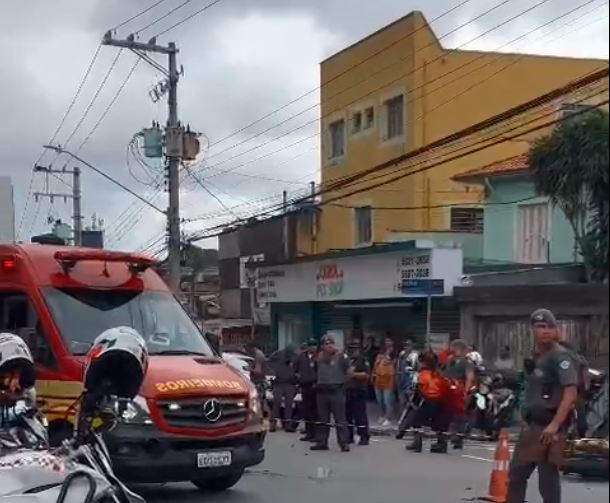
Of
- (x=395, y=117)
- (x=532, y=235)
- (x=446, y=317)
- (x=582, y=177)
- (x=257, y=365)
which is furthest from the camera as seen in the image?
(x=257, y=365)

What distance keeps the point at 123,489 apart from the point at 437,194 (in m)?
5.68

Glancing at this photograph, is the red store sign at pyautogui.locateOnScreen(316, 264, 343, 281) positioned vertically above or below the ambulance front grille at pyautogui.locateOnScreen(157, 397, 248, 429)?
above

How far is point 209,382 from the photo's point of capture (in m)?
10.0

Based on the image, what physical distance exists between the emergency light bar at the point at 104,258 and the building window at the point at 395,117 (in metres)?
3.09

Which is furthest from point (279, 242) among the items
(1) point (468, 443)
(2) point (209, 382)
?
(2) point (209, 382)

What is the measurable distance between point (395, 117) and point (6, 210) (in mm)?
6657

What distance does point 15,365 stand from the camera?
6.02 meters

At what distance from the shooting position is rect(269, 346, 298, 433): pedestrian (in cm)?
1583

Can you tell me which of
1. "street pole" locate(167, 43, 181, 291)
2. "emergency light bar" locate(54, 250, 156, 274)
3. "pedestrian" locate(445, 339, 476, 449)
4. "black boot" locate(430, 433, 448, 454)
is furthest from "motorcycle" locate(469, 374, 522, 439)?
"street pole" locate(167, 43, 181, 291)

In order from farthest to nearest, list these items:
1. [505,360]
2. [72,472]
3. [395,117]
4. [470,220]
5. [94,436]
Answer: [395,117] → [470,220] → [505,360] → [94,436] → [72,472]

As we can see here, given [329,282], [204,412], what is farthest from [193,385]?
[329,282]

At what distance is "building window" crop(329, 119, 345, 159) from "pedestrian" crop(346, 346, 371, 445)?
15.3ft

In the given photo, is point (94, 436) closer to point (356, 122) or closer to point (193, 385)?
point (193, 385)

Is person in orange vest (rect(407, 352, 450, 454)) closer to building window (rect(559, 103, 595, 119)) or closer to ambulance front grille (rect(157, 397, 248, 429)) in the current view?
ambulance front grille (rect(157, 397, 248, 429))
